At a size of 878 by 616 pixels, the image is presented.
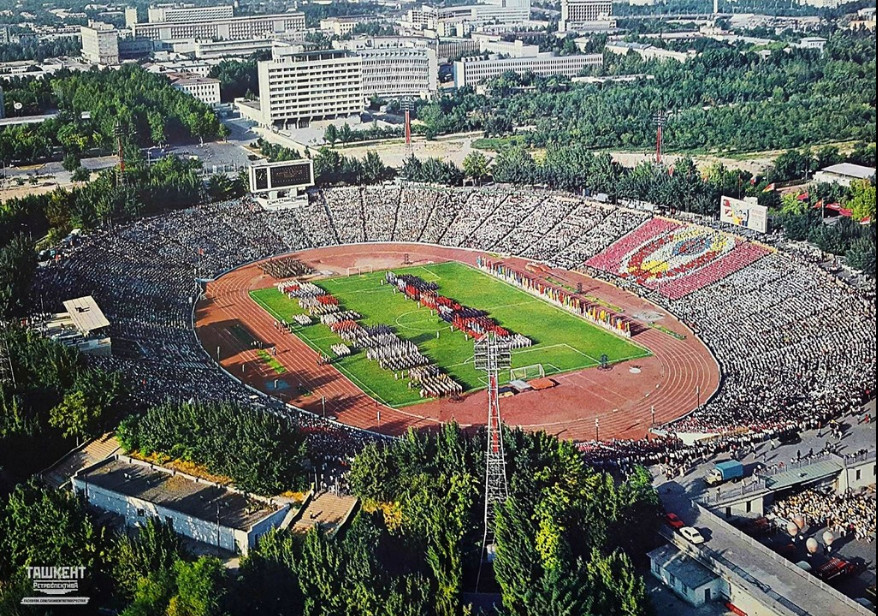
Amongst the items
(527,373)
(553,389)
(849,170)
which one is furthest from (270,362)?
(849,170)

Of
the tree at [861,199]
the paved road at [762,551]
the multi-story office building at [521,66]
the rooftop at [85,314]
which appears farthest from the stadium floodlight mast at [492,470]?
the multi-story office building at [521,66]

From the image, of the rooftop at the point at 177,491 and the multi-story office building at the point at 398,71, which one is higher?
the multi-story office building at the point at 398,71

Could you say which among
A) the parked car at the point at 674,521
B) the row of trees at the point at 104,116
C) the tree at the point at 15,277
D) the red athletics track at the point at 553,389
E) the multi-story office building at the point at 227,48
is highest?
the multi-story office building at the point at 227,48

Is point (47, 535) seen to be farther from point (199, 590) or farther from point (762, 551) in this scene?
point (762, 551)

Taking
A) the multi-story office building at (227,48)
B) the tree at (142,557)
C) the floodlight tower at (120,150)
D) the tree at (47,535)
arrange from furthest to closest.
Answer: the multi-story office building at (227,48) < the floodlight tower at (120,150) < the tree at (47,535) < the tree at (142,557)

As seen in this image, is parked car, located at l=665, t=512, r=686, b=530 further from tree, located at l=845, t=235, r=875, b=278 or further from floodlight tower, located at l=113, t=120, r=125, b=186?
floodlight tower, located at l=113, t=120, r=125, b=186

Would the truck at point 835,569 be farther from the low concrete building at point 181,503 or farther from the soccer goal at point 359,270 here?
the soccer goal at point 359,270
